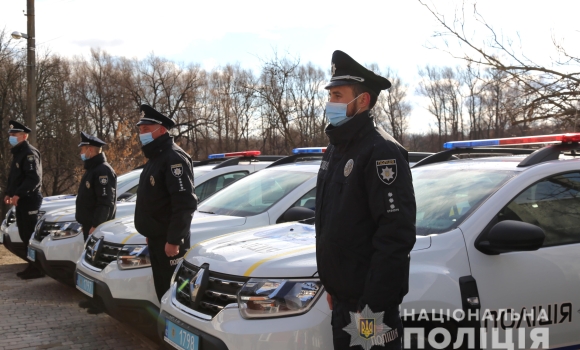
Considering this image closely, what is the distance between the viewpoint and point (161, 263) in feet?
14.5

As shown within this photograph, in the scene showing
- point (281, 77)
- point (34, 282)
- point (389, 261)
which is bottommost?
point (34, 282)

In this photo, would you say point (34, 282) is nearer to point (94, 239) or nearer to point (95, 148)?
point (95, 148)

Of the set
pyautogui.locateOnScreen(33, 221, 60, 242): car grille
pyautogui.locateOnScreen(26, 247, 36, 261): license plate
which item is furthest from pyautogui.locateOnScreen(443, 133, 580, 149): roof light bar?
pyautogui.locateOnScreen(26, 247, 36, 261): license plate

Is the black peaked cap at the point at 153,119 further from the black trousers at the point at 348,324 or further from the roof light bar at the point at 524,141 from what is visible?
the black trousers at the point at 348,324

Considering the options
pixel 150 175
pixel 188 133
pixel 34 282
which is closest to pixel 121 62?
pixel 188 133

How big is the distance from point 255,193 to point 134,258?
1469mm

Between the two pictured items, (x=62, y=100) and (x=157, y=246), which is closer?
(x=157, y=246)

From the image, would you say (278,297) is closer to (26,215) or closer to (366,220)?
(366,220)

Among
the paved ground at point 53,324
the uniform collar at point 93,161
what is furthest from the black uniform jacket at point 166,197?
the uniform collar at point 93,161

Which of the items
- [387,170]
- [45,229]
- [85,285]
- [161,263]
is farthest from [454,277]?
[45,229]

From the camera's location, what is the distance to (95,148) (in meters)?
6.82

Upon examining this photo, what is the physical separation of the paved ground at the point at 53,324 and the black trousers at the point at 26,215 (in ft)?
2.40

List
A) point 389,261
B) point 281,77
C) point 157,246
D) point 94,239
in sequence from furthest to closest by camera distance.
Answer: point 281,77
point 94,239
point 157,246
point 389,261

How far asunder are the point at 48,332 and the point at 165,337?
8.50 ft
